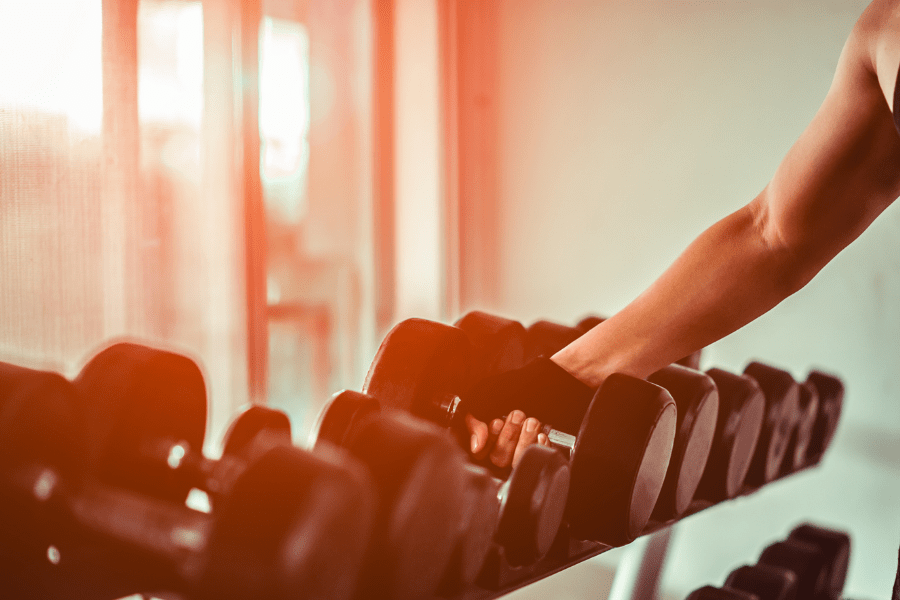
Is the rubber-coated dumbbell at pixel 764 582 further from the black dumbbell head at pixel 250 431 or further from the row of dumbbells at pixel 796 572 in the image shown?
the black dumbbell head at pixel 250 431

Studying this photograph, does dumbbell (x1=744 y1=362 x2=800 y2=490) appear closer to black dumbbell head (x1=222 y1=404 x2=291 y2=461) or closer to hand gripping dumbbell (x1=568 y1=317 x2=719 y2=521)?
hand gripping dumbbell (x1=568 y1=317 x2=719 y2=521)

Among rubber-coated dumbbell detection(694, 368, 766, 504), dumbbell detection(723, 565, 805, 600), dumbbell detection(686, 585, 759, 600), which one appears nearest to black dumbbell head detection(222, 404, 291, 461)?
rubber-coated dumbbell detection(694, 368, 766, 504)

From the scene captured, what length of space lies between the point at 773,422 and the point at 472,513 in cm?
70

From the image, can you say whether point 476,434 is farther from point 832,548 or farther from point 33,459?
point 832,548

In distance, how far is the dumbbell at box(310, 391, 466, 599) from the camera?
1.87 ft

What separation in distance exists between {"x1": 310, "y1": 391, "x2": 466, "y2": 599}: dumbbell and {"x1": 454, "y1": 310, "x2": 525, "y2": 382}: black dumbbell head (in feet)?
1.36

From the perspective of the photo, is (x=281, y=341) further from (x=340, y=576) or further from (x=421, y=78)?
(x=340, y=576)

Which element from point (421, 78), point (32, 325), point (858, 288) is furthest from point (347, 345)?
point (858, 288)

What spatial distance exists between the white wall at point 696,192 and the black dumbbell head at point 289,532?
147 centimetres

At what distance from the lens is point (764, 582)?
1209mm

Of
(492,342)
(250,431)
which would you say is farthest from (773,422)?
(250,431)

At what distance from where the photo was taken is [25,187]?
1.27 metres

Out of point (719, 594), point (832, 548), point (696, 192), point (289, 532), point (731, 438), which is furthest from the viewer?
point (696, 192)

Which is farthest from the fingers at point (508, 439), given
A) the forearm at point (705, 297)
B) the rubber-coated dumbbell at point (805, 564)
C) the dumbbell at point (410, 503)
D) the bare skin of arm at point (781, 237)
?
the rubber-coated dumbbell at point (805, 564)
